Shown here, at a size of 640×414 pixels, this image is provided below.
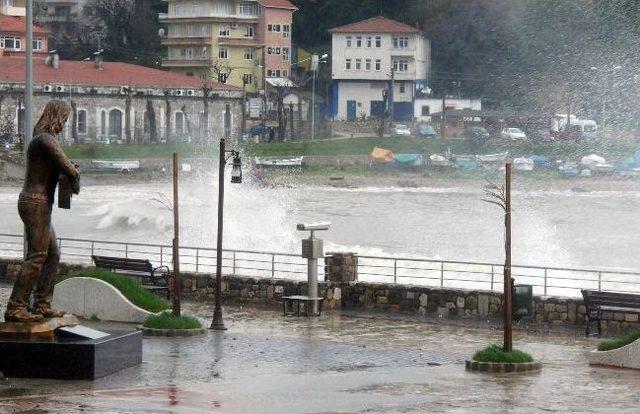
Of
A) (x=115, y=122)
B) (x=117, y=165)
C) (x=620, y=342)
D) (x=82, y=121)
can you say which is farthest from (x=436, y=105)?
(x=620, y=342)

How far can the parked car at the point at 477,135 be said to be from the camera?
424ft

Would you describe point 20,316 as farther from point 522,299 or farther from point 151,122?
point 151,122

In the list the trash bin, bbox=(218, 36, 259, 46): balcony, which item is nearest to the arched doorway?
bbox=(218, 36, 259, 46): balcony

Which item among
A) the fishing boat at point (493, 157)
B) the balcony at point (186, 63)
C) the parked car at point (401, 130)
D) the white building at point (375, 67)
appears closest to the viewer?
the fishing boat at point (493, 157)

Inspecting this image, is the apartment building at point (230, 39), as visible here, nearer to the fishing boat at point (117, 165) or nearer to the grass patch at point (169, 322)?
the fishing boat at point (117, 165)

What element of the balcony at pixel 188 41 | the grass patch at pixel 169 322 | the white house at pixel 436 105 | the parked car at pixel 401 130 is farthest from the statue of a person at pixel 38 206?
the balcony at pixel 188 41

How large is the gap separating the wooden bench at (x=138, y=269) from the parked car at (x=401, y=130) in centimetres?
9571

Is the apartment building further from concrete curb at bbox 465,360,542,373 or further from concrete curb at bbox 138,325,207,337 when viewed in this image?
concrete curb at bbox 465,360,542,373

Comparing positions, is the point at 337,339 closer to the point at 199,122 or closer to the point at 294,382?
the point at 294,382

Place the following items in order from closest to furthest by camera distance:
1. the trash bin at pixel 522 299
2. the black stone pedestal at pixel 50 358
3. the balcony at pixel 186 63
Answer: the black stone pedestal at pixel 50 358 → the trash bin at pixel 522 299 → the balcony at pixel 186 63

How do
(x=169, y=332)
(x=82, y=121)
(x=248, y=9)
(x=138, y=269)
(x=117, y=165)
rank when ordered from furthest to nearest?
(x=248, y=9) < (x=82, y=121) < (x=117, y=165) < (x=138, y=269) < (x=169, y=332)

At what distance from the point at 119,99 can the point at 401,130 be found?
68.8 feet

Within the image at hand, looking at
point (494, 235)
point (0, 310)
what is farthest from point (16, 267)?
point (494, 235)

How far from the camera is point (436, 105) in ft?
451
